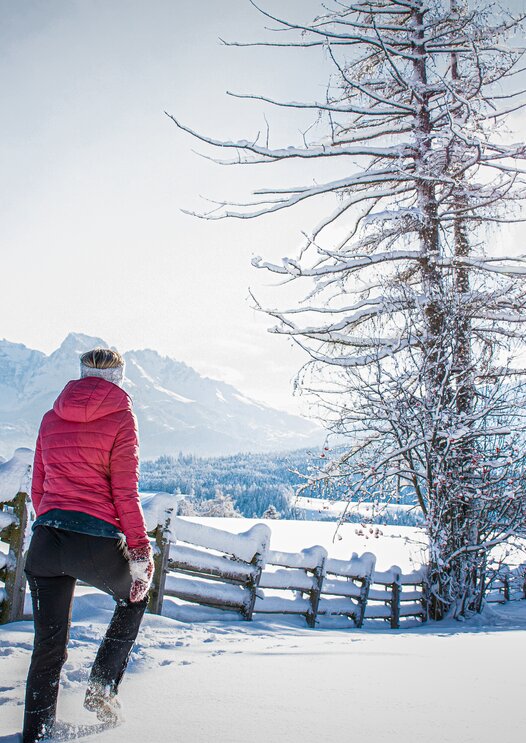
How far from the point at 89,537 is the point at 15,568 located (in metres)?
2.42

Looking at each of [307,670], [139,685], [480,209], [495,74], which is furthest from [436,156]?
[139,685]

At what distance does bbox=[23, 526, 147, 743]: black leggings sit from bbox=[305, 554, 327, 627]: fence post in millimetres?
4822

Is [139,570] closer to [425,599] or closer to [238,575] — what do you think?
[238,575]

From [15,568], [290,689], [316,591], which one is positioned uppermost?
[15,568]

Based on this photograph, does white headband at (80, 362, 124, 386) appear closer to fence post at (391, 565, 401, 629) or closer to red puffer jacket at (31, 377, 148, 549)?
red puffer jacket at (31, 377, 148, 549)

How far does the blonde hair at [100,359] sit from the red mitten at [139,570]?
91 centimetres

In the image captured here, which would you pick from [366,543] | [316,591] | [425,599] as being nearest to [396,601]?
[425,599]

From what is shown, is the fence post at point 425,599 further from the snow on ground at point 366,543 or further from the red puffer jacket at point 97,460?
the red puffer jacket at point 97,460

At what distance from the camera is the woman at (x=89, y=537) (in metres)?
2.35

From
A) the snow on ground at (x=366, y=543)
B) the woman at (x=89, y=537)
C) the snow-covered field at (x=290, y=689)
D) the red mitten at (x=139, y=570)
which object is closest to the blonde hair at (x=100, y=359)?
the woman at (x=89, y=537)

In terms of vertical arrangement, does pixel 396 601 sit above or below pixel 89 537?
below

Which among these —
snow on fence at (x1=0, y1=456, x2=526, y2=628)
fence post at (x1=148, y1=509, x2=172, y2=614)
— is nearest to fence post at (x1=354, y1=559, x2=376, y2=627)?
snow on fence at (x1=0, y1=456, x2=526, y2=628)

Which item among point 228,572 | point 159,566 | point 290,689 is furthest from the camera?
point 228,572

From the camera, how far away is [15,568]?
431 cm
